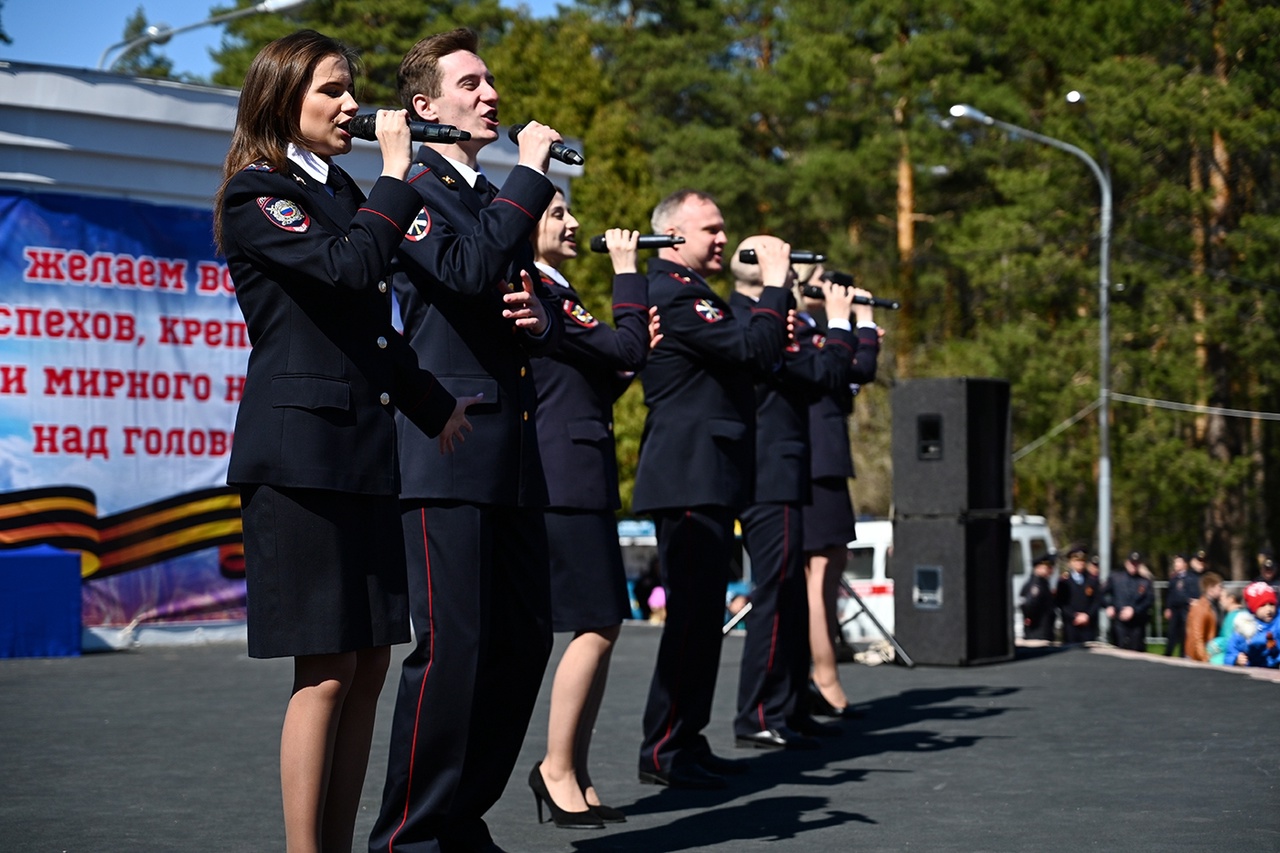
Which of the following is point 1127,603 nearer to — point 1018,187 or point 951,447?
point 951,447

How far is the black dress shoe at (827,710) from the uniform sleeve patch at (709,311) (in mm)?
2532

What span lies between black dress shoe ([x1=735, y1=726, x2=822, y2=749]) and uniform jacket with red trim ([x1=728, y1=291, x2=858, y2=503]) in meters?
0.91

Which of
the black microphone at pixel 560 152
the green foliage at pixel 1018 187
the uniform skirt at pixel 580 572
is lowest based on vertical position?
the uniform skirt at pixel 580 572

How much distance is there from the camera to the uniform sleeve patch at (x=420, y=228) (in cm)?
378

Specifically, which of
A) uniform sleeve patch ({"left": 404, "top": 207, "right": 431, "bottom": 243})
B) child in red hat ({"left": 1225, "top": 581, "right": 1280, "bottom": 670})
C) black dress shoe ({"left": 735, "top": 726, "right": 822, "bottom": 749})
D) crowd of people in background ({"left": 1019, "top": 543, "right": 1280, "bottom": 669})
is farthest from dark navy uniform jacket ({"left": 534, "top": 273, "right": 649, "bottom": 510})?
crowd of people in background ({"left": 1019, "top": 543, "right": 1280, "bottom": 669})

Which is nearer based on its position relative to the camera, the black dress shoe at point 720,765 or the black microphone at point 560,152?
the black microphone at point 560,152

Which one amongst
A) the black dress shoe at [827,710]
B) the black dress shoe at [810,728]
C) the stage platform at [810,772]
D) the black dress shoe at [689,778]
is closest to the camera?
the stage platform at [810,772]

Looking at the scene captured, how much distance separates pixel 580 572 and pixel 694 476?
37.3 inches

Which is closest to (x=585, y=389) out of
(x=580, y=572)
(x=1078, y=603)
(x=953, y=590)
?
(x=580, y=572)

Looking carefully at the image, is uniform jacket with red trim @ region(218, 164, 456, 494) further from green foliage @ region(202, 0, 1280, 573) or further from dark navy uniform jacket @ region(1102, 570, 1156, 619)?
green foliage @ region(202, 0, 1280, 573)

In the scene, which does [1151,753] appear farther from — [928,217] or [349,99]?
[928,217]

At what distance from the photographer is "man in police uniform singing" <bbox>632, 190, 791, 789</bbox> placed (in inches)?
221

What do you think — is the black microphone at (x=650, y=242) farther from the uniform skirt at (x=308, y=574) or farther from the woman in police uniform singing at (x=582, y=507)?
the uniform skirt at (x=308, y=574)

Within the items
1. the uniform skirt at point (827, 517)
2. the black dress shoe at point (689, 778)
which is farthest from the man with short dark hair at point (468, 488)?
the uniform skirt at point (827, 517)
